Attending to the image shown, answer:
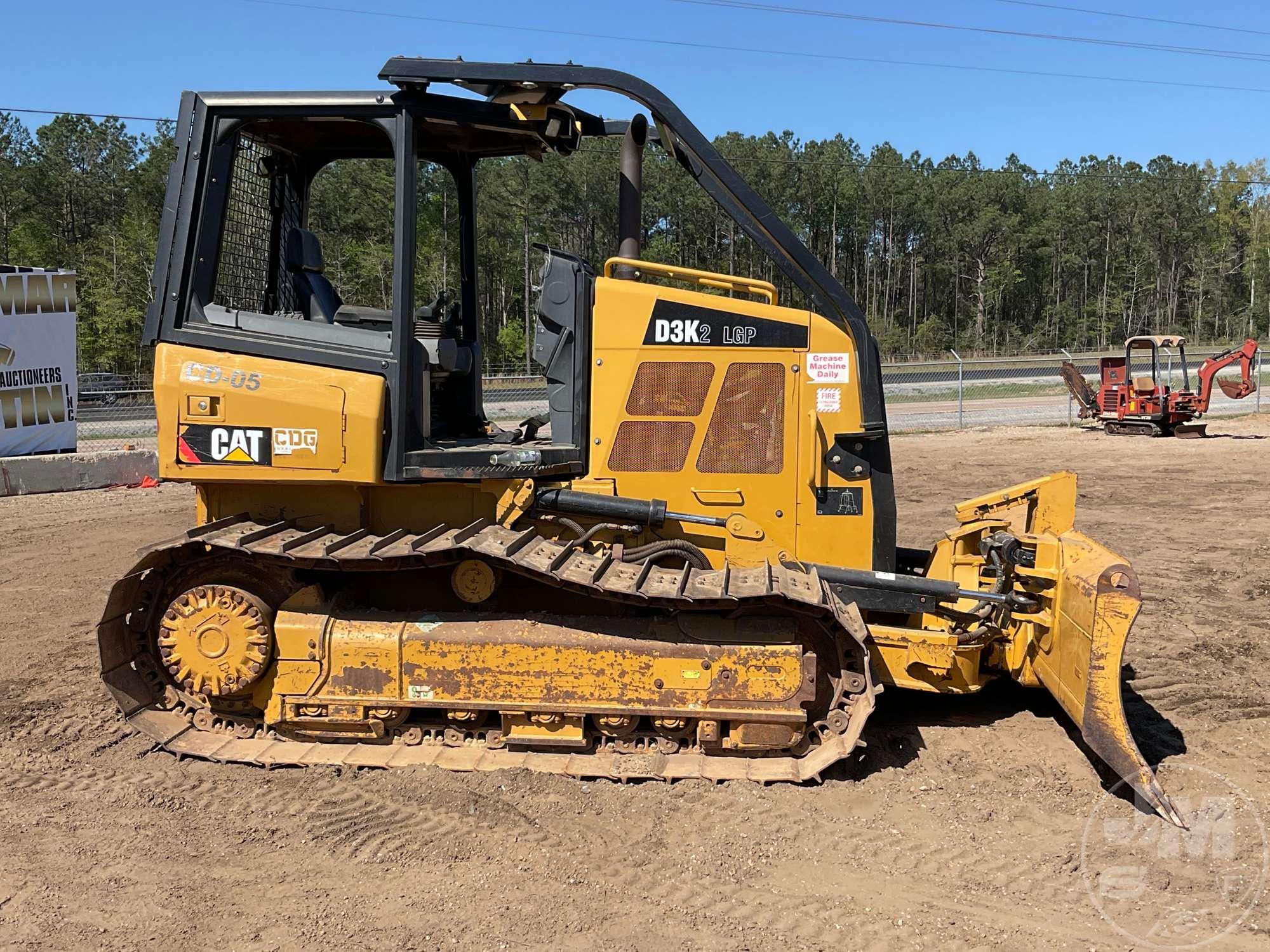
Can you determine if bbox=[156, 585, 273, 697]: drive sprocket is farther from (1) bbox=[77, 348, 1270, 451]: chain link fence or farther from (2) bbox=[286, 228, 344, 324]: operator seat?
(1) bbox=[77, 348, 1270, 451]: chain link fence

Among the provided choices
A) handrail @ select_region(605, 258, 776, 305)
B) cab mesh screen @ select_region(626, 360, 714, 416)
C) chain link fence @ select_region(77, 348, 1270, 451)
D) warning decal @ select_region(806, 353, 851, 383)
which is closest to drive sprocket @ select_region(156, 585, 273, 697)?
cab mesh screen @ select_region(626, 360, 714, 416)

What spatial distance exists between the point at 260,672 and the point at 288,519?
79cm

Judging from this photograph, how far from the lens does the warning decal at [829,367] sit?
4887mm

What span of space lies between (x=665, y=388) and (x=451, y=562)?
4.64 feet

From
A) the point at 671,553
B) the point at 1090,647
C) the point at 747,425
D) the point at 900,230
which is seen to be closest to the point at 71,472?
the point at 671,553

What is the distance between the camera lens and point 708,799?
4.33m

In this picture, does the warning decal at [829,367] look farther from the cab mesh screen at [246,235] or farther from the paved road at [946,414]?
the paved road at [946,414]

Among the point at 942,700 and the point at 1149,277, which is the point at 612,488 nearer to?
the point at 942,700

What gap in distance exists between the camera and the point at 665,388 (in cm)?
491

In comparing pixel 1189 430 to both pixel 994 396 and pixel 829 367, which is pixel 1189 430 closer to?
pixel 994 396

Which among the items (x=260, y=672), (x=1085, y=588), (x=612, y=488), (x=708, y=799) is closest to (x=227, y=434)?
(x=260, y=672)

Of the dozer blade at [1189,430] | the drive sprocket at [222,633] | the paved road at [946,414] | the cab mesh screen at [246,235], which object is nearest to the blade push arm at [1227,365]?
the dozer blade at [1189,430]

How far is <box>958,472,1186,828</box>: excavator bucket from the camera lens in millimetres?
4258

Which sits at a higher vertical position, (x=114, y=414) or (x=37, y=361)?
(x=37, y=361)
